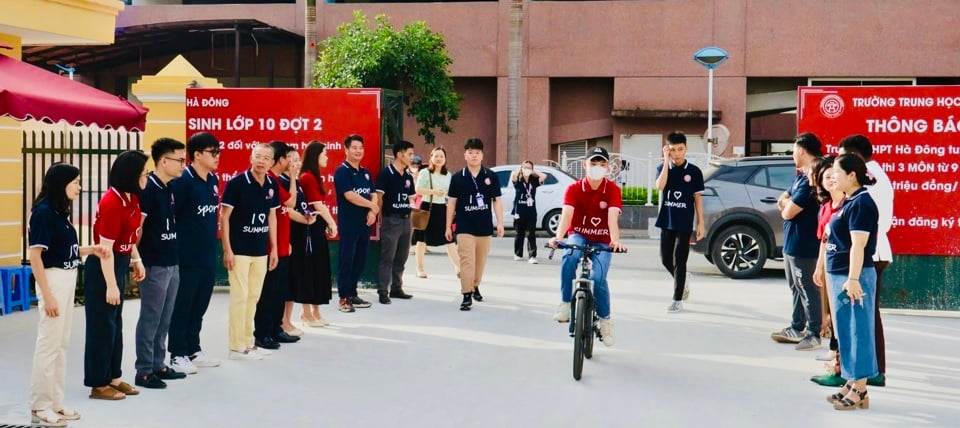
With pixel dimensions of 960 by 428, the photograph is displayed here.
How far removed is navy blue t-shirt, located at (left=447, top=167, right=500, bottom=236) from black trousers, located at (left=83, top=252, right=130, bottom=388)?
536 centimetres

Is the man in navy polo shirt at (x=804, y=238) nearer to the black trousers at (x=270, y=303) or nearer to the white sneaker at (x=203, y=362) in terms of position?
the black trousers at (x=270, y=303)

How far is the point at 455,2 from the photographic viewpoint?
1352 inches

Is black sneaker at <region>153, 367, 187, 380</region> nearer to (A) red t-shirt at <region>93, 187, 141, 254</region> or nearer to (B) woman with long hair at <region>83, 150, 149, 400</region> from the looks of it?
(B) woman with long hair at <region>83, 150, 149, 400</region>

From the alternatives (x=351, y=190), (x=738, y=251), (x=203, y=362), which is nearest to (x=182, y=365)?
(x=203, y=362)

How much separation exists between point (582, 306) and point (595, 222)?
49.6 inches

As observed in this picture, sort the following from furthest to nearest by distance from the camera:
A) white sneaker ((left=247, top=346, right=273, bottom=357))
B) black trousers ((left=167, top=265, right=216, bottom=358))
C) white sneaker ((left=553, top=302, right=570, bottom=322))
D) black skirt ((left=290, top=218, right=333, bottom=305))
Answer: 1. black skirt ((left=290, top=218, right=333, bottom=305))
2. white sneaker ((left=553, top=302, right=570, bottom=322))
3. white sneaker ((left=247, top=346, right=273, bottom=357))
4. black trousers ((left=167, top=265, right=216, bottom=358))

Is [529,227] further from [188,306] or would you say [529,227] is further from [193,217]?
[193,217]

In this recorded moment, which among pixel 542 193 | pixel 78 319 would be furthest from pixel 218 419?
pixel 542 193

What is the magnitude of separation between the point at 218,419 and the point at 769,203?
1016 cm

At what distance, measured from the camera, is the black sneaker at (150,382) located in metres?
8.09

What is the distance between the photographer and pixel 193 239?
8445mm

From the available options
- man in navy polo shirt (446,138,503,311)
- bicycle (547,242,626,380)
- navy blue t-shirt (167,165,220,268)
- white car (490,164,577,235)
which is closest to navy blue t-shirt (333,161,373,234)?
man in navy polo shirt (446,138,503,311)

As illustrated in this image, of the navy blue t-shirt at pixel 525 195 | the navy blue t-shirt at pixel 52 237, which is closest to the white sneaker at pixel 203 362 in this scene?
the navy blue t-shirt at pixel 52 237

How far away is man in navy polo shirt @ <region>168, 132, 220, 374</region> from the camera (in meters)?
8.42
